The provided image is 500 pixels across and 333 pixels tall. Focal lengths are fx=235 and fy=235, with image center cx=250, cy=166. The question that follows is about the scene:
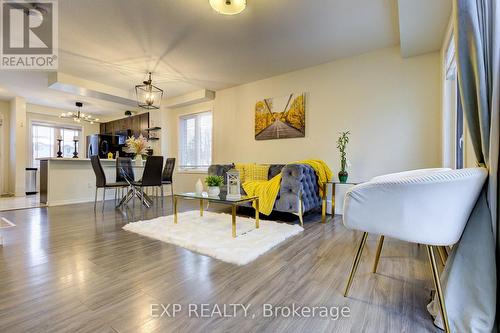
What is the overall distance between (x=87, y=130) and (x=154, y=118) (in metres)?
3.59

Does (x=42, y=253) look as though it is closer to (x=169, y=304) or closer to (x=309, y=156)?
(x=169, y=304)

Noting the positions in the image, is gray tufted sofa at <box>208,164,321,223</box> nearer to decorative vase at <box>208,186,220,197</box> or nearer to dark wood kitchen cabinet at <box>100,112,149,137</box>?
decorative vase at <box>208,186,220,197</box>

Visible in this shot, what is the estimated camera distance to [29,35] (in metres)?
3.17

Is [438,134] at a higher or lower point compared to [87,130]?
lower

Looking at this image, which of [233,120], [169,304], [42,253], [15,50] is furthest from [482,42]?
[15,50]

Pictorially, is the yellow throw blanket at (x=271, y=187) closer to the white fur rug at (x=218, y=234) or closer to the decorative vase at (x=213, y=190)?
the white fur rug at (x=218, y=234)

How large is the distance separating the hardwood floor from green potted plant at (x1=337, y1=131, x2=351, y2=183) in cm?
116

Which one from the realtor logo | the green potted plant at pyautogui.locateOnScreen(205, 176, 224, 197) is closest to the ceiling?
the realtor logo

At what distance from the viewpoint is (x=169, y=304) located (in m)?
1.38

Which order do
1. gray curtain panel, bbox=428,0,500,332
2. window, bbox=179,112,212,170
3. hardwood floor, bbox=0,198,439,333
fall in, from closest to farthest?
gray curtain panel, bbox=428,0,500,332, hardwood floor, bbox=0,198,439,333, window, bbox=179,112,212,170

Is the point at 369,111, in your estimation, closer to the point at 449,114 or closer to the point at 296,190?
the point at 449,114

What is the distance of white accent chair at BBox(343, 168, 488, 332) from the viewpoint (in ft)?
3.70

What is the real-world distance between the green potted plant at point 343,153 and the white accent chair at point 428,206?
7.70 ft

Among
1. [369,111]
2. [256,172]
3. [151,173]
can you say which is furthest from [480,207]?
[151,173]
